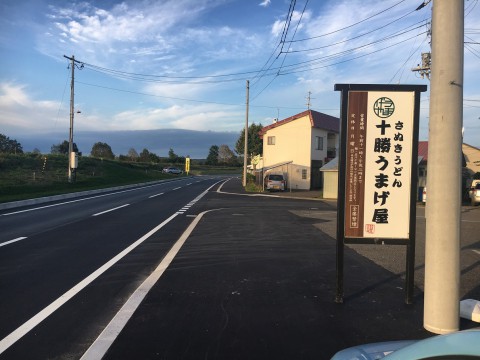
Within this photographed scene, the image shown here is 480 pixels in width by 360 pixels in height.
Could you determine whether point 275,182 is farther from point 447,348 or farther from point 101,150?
point 101,150

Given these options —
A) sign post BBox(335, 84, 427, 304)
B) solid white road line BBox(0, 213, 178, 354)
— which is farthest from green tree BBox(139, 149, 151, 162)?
sign post BBox(335, 84, 427, 304)

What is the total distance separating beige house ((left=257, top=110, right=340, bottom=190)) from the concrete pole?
104 ft

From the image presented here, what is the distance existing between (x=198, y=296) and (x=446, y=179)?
352cm

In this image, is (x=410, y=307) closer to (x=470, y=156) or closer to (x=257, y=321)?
(x=257, y=321)

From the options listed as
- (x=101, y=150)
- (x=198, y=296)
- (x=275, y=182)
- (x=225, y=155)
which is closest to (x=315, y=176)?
(x=275, y=182)

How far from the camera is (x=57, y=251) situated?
847cm

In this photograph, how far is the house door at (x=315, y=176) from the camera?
123ft

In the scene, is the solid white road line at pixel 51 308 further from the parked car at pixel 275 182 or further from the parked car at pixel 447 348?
the parked car at pixel 275 182

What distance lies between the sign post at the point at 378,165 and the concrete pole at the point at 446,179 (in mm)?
900

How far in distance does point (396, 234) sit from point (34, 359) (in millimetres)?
4466

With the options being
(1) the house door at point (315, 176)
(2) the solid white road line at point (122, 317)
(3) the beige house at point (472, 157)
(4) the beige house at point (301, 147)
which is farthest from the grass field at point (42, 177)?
(3) the beige house at point (472, 157)

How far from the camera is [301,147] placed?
37125 millimetres

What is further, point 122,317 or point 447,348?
point 122,317

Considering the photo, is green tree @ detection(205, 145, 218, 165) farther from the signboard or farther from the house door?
the signboard
